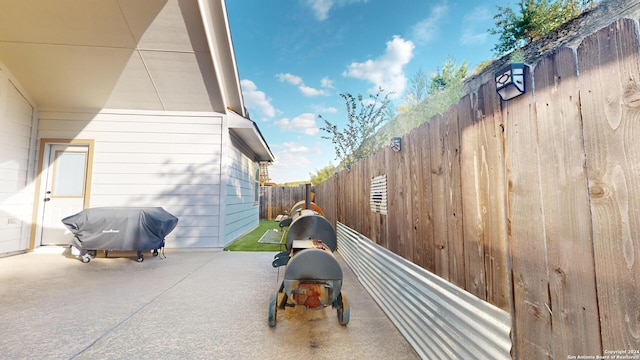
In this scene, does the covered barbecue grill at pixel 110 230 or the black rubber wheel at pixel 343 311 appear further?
the covered barbecue grill at pixel 110 230

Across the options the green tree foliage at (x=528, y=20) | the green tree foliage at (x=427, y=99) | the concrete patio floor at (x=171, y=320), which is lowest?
the concrete patio floor at (x=171, y=320)

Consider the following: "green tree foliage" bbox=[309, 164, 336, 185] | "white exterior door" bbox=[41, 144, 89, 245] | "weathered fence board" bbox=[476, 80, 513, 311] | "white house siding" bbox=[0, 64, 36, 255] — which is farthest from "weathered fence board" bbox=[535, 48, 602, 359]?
"green tree foliage" bbox=[309, 164, 336, 185]

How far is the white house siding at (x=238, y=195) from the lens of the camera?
622 cm

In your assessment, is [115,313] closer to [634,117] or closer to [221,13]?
[634,117]

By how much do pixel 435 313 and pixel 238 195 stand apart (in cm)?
633

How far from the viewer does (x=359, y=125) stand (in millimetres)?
10641

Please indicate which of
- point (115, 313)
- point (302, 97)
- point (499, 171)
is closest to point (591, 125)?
point (499, 171)

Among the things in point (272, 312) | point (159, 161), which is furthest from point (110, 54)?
point (272, 312)

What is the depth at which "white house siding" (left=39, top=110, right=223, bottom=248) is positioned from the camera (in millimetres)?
5617

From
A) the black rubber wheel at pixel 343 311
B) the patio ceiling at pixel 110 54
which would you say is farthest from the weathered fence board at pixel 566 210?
the patio ceiling at pixel 110 54

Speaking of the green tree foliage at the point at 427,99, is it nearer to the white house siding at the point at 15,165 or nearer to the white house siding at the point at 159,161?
the white house siding at the point at 159,161

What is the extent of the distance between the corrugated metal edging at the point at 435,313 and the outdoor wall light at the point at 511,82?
95cm

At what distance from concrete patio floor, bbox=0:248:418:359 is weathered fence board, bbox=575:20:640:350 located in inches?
59.3

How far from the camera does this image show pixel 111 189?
18.4ft
